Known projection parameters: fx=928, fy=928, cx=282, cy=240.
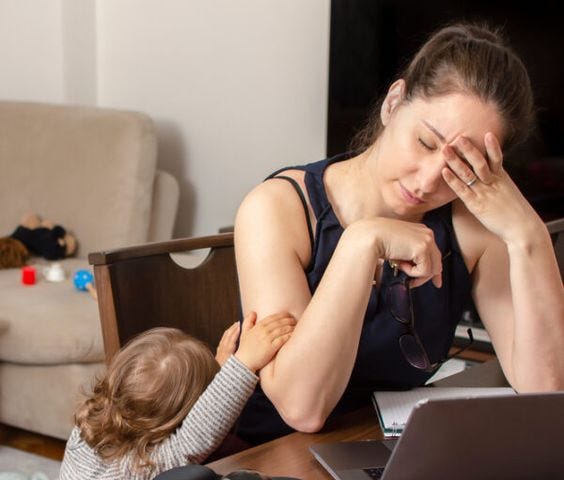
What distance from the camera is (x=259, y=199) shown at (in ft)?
4.08

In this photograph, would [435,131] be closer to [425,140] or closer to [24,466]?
[425,140]

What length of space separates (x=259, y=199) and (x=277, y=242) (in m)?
0.08

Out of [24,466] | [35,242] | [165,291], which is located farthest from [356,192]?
[35,242]

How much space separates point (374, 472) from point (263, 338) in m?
0.26

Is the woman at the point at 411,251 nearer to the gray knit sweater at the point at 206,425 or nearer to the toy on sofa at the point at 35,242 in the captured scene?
the gray knit sweater at the point at 206,425

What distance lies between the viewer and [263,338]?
3.67 feet

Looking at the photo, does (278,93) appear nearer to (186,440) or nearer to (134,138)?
(134,138)

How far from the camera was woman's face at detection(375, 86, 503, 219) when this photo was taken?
1.16m

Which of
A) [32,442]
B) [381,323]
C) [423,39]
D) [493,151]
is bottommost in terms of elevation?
[32,442]

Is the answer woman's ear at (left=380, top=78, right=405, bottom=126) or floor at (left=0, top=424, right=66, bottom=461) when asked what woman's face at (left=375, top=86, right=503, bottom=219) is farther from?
floor at (left=0, top=424, right=66, bottom=461)

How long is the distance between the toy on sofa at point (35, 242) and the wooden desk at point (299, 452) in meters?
2.10

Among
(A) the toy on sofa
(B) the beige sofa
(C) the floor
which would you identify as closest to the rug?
(C) the floor

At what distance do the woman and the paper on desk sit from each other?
0.04m

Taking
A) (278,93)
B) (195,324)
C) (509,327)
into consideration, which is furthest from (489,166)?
(278,93)
